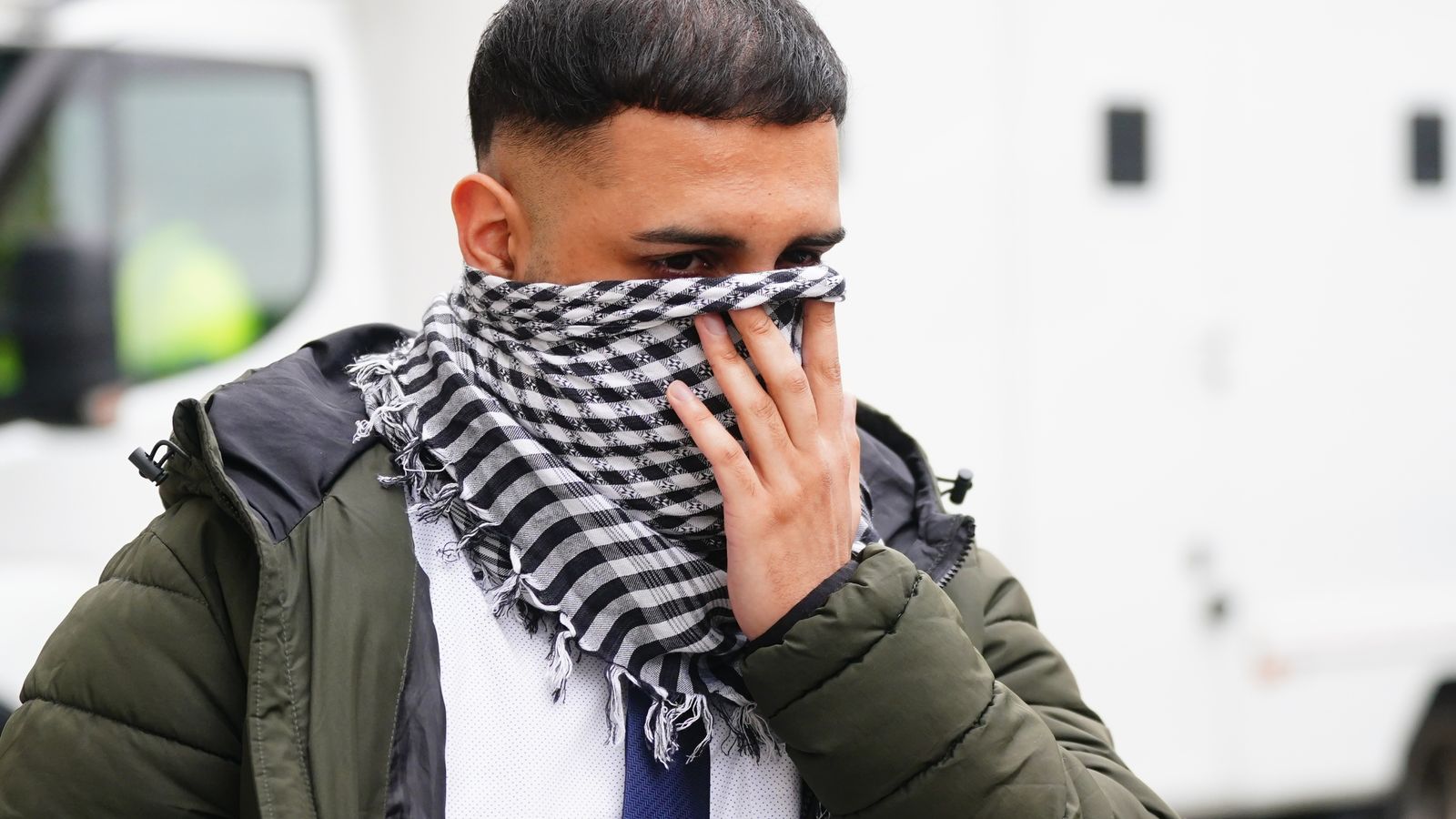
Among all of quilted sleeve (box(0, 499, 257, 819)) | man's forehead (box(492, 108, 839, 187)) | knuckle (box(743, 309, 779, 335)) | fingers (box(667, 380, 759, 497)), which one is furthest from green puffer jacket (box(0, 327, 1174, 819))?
man's forehead (box(492, 108, 839, 187))

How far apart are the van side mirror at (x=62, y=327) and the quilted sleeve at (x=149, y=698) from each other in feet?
6.42

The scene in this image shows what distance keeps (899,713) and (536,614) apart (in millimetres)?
402

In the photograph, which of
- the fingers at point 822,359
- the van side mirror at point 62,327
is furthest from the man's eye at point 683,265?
the van side mirror at point 62,327

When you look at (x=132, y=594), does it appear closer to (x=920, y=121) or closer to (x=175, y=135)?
(x=175, y=135)

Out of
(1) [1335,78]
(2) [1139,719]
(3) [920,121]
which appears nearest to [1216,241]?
(1) [1335,78]

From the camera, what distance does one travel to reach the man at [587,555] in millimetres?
1422

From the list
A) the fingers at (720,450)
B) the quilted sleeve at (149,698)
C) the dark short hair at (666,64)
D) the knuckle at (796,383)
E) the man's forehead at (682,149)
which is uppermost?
the dark short hair at (666,64)

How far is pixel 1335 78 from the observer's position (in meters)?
4.09

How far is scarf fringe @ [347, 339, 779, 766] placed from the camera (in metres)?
1.56

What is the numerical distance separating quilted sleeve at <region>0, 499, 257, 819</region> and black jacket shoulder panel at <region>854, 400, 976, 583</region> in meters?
0.73

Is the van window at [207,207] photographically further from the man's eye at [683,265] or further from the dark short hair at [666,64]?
the man's eye at [683,265]

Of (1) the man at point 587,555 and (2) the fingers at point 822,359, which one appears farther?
(2) the fingers at point 822,359

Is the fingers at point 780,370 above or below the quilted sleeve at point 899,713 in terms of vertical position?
above

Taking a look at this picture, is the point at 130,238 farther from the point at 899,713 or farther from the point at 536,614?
the point at 899,713
